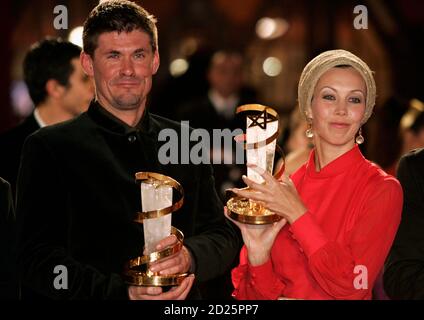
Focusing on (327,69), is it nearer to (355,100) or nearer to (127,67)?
(355,100)

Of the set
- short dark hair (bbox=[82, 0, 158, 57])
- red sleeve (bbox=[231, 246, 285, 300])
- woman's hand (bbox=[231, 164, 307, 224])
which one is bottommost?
red sleeve (bbox=[231, 246, 285, 300])

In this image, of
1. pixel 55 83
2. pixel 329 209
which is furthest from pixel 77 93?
pixel 329 209

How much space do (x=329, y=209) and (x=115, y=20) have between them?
0.88m

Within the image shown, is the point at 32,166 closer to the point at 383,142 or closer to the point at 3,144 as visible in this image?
the point at 3,144

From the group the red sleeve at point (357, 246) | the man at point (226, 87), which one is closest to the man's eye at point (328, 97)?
the red sleeve at point (357, 246)

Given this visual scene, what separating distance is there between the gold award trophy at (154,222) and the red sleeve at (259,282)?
10.2 inches

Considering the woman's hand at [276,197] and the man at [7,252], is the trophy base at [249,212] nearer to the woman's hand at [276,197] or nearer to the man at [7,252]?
the woman's hand at [276,197]

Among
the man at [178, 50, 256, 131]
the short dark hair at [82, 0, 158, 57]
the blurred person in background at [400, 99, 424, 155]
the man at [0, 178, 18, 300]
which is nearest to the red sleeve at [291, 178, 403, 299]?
the short dark hair at [82, 0, 158, 57]

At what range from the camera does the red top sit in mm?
2455

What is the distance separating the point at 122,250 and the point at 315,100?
0.75 m

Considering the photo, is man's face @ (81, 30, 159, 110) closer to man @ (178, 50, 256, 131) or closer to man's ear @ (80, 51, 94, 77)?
man's ear @ (80, 51, 94, 77)

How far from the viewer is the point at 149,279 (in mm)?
2484

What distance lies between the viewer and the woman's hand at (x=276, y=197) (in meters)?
2.44

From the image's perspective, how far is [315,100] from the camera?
258 cm
